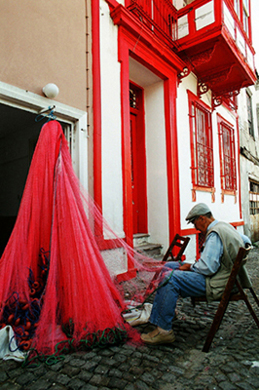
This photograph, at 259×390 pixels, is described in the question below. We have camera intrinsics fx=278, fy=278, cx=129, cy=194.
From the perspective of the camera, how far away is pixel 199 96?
7699mm

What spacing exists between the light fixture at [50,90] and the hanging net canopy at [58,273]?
0.63 m

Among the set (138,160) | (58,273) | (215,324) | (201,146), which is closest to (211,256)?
(215,324)

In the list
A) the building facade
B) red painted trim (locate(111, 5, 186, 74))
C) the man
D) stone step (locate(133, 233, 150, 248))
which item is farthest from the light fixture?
stone step (locate(133, 233, 150, 248))

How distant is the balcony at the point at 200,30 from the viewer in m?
6.03

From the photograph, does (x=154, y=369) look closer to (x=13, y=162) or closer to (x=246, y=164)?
(x=13, y=162)

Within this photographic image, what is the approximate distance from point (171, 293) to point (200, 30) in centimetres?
606

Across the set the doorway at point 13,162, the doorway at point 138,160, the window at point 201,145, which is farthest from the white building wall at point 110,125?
the window at point 201,145

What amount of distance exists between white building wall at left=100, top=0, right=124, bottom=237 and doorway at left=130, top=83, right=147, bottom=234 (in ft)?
5.19

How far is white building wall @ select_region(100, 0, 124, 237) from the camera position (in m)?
4.46

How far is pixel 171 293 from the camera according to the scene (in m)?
2.57

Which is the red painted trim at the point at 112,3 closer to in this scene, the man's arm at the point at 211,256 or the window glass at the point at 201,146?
the window glass at the point at 201,146

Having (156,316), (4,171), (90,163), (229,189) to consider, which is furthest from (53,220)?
(229,189)

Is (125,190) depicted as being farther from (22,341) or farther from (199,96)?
(199,96)

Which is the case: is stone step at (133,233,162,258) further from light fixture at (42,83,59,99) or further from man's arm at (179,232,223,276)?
light fixture at (42,83,59,99)
